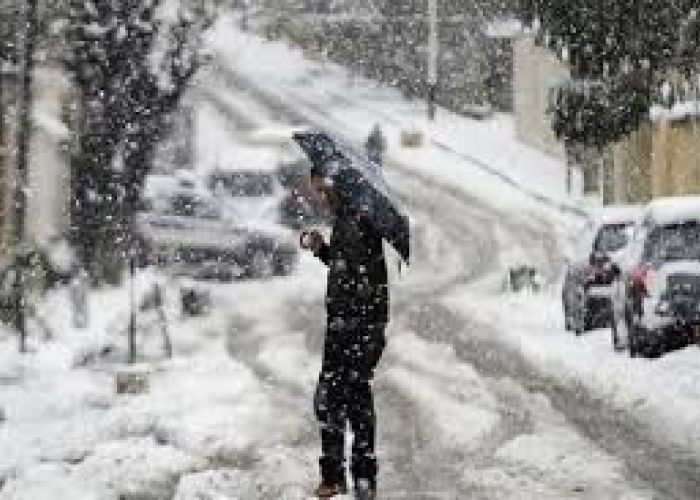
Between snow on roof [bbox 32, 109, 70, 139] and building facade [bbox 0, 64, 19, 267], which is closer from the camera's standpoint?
building facade [bbox 0, 64, 19, 267]

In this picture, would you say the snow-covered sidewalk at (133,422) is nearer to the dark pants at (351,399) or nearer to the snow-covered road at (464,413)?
the snow-covered road at (464,413)

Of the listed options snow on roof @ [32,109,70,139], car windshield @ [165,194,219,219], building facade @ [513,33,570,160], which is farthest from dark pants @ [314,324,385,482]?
building facade @ [513,33,570,160]

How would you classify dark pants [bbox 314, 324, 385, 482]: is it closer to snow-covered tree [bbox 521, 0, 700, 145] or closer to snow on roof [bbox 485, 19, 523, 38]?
snow-covered tree [bbox 521, 0, 700, 145]

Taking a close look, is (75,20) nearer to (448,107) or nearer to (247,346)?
(247,346)

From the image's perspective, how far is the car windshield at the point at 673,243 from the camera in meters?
15.1

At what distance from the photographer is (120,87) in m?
25.0

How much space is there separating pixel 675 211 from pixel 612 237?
390 cm

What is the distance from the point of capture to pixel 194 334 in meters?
20.5

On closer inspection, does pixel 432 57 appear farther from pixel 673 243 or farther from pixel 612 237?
pixel 673 243

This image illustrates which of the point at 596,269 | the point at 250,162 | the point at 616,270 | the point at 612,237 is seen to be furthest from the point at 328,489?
the point at 250,162

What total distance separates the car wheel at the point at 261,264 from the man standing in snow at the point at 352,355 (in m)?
20.5

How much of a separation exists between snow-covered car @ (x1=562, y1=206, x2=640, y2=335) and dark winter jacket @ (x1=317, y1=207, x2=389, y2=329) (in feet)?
32.3

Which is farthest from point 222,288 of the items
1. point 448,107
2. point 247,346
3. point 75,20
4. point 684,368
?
point 448,107

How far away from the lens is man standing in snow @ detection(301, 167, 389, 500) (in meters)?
8.51
